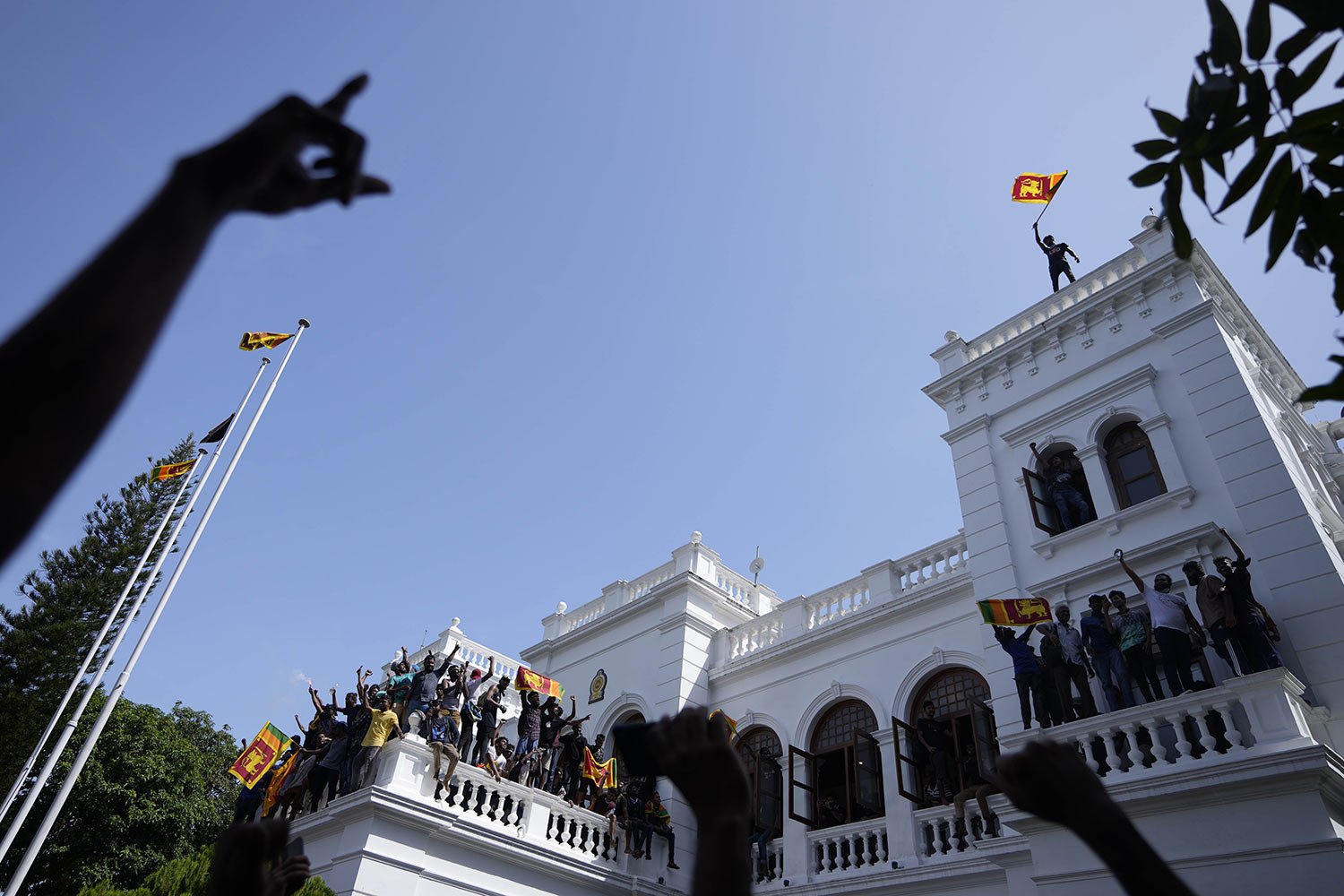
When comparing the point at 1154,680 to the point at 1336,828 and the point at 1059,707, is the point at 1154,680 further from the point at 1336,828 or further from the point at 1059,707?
the point at 1336,828

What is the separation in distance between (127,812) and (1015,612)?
2228 cm

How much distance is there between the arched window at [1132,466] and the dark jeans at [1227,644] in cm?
261

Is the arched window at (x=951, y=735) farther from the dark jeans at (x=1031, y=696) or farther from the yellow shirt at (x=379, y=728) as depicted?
the yellow shirt at (x=379, y=728)

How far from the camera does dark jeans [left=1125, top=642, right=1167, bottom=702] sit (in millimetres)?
9319

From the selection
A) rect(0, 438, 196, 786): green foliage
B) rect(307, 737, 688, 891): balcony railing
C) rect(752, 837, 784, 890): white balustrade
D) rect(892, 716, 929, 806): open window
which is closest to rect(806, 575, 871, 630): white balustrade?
rect(892, 716, 929, 806): open window

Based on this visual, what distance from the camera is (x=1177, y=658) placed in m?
9.20

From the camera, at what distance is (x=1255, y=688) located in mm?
8234

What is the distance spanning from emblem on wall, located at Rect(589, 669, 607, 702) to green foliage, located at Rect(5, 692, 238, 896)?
12063 mm

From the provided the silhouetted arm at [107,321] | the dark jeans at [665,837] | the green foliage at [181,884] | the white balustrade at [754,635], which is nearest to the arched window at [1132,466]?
the white balustrade at [754,635]

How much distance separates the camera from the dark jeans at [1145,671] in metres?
9.32

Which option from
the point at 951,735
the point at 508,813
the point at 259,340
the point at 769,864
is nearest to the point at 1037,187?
the point at 951,735

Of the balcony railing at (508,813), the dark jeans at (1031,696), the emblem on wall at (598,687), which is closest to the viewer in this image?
the dark jeans at (1031,696)

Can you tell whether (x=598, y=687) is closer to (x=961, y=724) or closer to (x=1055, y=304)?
(x=961, y=724)

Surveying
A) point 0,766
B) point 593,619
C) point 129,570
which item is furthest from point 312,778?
point 129,570
